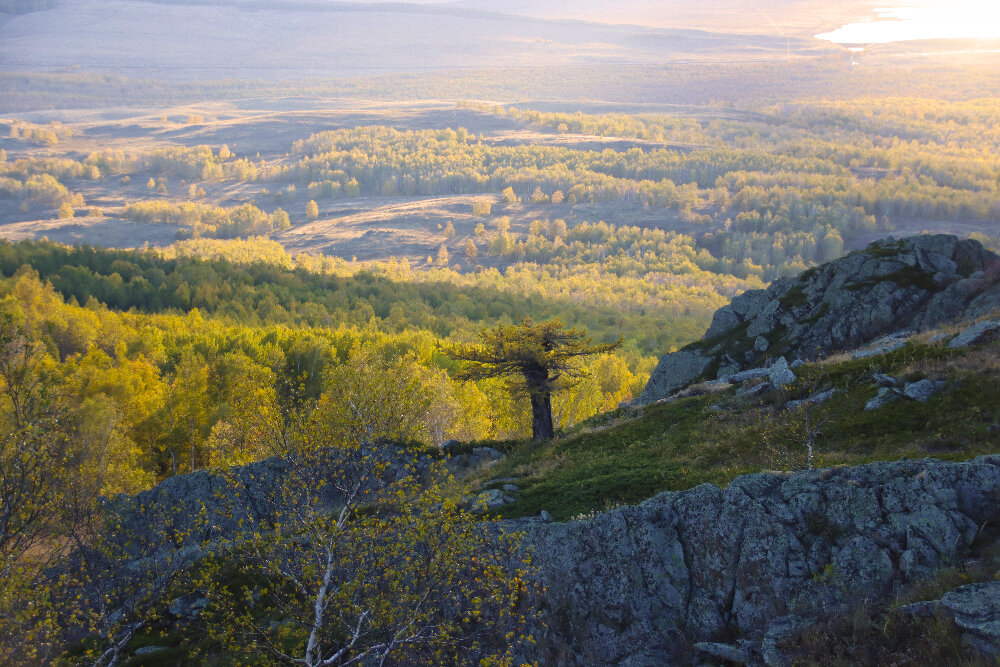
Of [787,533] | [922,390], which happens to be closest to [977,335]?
[922,390]

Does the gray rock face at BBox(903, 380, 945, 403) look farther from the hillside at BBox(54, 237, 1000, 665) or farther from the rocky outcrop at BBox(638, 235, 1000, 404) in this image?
the rocky outcrop at BBox(638, 235, 1000, 404)

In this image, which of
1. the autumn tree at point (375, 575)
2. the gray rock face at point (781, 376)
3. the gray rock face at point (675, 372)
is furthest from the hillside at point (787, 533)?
the gray rock face at point (675, 372)

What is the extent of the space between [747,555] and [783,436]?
27.5ft

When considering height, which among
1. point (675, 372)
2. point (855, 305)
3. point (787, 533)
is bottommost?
point (675, 372)

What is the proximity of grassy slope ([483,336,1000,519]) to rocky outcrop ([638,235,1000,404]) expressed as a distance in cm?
912

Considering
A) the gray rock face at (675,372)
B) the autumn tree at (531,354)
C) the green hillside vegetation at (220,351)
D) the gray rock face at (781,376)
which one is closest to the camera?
the gray rock face at (781,376)

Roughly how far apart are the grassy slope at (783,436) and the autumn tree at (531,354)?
6.52 meters

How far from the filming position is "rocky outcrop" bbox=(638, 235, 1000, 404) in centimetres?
3481

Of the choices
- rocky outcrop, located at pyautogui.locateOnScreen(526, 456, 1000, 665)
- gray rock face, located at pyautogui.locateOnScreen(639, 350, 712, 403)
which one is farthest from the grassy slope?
gray rock face, located at pyautogui.locateOnScreen(639, 350, 712, 403)

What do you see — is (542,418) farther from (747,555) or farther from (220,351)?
(220,351)

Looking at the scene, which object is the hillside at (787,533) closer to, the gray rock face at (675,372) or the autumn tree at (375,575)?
the autumn tree at (375,575)

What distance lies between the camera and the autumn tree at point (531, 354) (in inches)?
1355

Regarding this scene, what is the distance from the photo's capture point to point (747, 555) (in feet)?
46.8

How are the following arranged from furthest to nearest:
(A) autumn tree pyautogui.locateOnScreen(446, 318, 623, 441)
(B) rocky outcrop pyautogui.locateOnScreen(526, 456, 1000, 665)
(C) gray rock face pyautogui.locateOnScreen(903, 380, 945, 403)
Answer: (A) autumn tree pyautogui.locateOnScreen(446, 318, 623, 441), (C) gray rock face pyautogui.locateOnScreen(903, 380, 945, 403), (B) rocky outcrop pyautogui.locateOnScreen(526, 456, 1000, 665)
